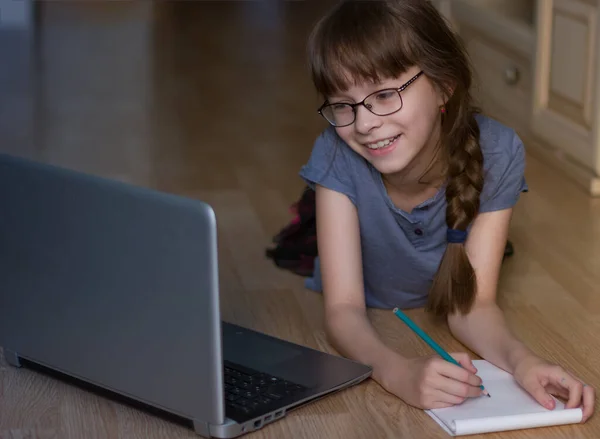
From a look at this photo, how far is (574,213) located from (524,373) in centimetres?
100

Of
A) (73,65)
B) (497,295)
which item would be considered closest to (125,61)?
(73,65)

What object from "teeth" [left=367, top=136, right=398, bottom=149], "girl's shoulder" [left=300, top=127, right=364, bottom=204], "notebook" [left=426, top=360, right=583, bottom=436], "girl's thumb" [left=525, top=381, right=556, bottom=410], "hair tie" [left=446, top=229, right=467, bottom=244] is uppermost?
"teeth" [left=367, top=136, right=398, bottom=149]

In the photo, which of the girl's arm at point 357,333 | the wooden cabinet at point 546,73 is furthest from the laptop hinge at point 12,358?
the wooden cabinet at point 546,73

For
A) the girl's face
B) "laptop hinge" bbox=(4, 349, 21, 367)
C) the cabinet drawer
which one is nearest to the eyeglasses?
the girl's face

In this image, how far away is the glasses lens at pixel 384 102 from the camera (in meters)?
1.43

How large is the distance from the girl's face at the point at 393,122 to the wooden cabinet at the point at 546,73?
673 millimetres

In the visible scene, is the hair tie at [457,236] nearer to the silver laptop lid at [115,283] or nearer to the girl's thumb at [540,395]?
the girl's thumb at [540,395]

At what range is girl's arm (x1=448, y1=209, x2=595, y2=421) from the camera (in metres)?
1.37

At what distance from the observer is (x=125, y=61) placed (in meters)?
4.22

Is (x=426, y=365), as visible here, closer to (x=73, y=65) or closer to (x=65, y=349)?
(x=65, y=349)

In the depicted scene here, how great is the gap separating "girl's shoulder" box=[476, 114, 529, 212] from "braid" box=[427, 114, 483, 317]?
0.11 ft

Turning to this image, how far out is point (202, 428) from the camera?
127cm

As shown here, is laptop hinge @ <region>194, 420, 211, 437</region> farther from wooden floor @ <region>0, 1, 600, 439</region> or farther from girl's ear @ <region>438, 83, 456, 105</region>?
girl's ear @ <region>438, 83, 456, 105</region>

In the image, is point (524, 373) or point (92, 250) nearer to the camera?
point (92, 250)
